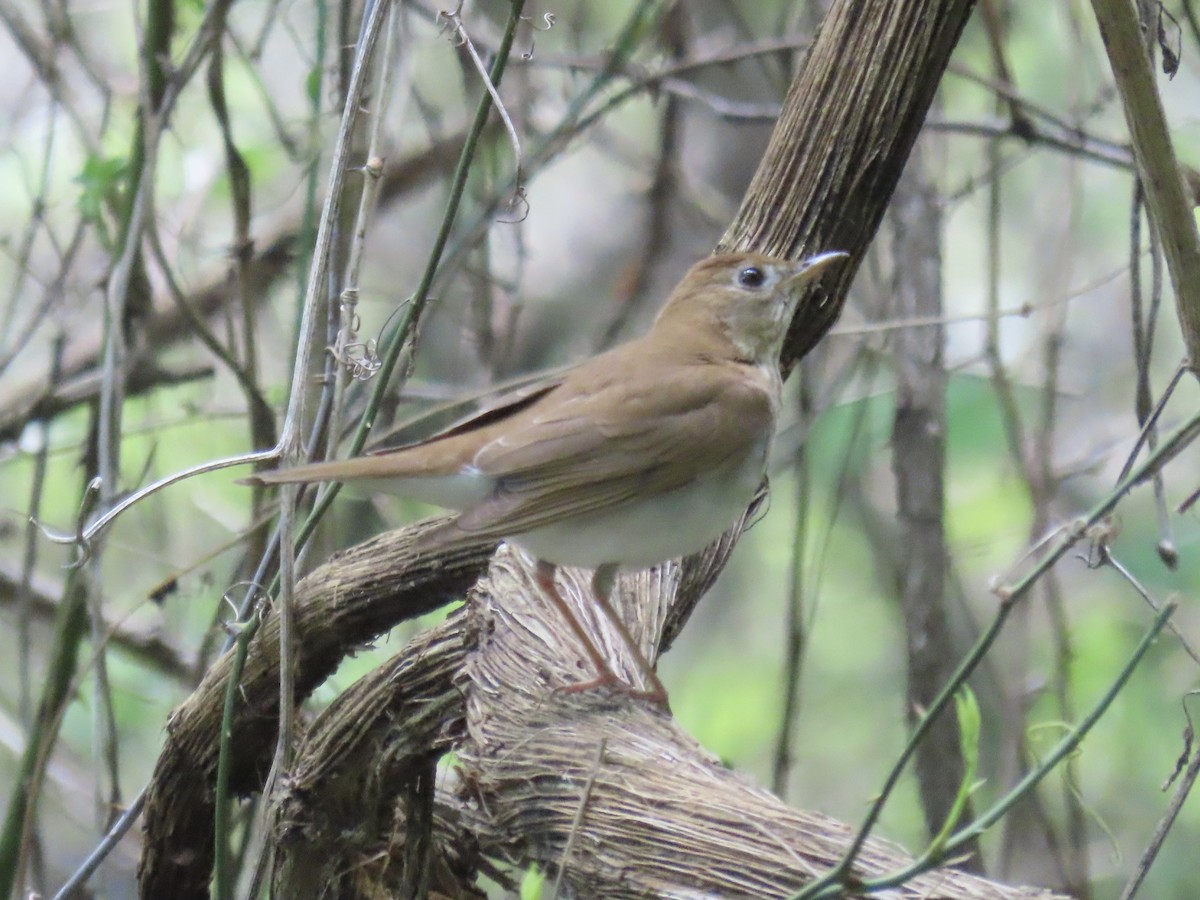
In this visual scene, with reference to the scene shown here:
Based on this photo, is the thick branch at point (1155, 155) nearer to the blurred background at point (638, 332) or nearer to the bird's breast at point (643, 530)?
the bird's breast at point (643, 530)

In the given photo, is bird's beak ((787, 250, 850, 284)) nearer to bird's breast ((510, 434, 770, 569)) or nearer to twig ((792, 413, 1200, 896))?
bird's breast ((510, 434, 770, 569))

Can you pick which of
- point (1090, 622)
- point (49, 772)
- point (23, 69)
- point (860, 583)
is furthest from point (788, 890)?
point (23, 69)

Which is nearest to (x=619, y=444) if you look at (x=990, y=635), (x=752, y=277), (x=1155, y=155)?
(x=752, y=277)

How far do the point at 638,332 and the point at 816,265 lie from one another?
11.4 ft

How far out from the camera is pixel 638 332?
6.74 metres

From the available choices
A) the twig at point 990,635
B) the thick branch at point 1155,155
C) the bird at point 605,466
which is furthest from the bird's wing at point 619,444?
the twig at point 990,635

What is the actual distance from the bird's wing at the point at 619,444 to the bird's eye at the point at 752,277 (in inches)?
12.4

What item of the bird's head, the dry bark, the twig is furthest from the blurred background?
the twig

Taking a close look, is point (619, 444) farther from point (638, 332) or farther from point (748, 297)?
point (638, 332)

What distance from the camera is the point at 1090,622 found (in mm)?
6355

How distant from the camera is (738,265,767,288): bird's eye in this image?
3.38 metres

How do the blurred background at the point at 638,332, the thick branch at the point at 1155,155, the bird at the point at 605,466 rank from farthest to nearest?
1. the blurred background at the point at 638,332
2. the bird at the point at 605,466
3. the thick branch at the point at 1155,155

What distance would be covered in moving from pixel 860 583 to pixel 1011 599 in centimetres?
585

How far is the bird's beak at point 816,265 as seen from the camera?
326 centimetres
